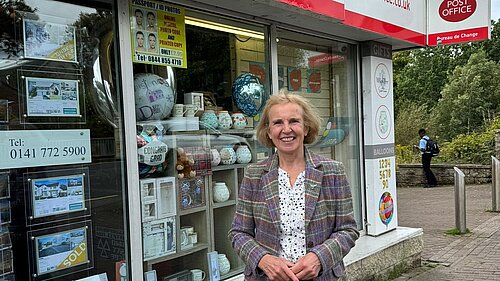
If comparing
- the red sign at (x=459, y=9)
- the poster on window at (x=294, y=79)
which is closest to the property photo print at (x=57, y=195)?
the poster on window at (x=294, y=79)

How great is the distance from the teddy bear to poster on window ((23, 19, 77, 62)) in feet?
3.99

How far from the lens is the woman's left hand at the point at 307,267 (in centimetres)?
212

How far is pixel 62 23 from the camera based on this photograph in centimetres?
312

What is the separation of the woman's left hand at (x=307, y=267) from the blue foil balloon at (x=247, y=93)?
8.57 ft

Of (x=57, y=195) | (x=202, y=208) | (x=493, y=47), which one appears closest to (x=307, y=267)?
(x=57, y=195)

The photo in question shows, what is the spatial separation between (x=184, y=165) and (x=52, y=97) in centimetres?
133

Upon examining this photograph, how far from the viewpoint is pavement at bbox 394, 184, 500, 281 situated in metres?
5.74

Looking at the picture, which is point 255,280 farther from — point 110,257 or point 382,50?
point 382,50

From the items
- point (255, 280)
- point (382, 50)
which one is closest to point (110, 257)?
point (255, 280)

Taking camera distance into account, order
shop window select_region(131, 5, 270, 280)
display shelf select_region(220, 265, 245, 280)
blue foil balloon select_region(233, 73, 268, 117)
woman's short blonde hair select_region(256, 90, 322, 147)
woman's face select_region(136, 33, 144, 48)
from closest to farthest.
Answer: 1. woman's short blonde hair select_region(256, 90, 322, 147)
2. woman's face select_region(136, 33, 144, 48)
3. shop window select_region(131, 5, 270, 280)
4. display shelf select_region(220, 265, 245, 280)
5. blue foil balloon select_region(233, 73, 268, 117)

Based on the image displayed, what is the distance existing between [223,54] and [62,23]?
1.70m

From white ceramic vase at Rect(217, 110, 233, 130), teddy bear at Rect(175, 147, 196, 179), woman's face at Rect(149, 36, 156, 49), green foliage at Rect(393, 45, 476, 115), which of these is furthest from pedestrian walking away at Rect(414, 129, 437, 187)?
green foliage at Rect(393, 45, 476, 115)

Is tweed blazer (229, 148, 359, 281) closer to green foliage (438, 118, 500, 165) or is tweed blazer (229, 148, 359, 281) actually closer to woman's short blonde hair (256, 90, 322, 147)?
woman's short blonde hair (256, 90, 322, 147)

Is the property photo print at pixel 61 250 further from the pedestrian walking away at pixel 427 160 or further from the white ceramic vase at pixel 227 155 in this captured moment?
the pedestrian walking away at pixel 427 160
